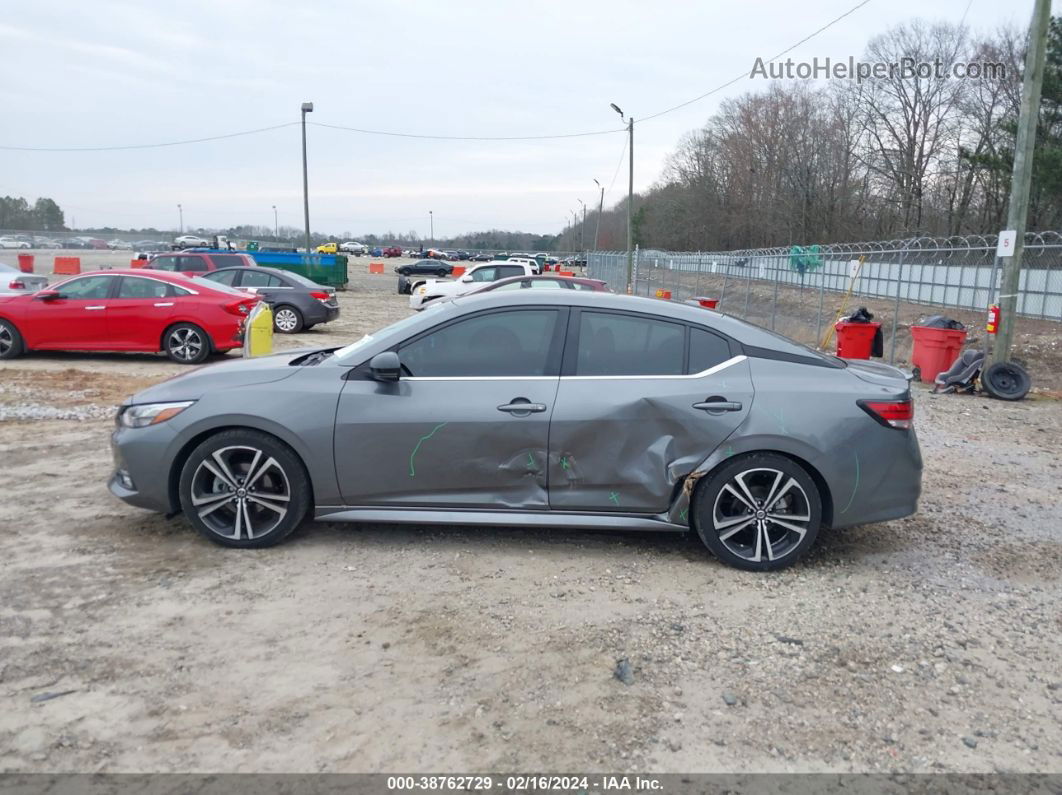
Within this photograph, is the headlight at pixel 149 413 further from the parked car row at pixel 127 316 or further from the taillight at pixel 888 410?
the parked car row at pixel 127 316

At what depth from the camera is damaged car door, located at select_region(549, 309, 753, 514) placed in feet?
15.8

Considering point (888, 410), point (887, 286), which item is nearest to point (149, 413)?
point (888, 410)

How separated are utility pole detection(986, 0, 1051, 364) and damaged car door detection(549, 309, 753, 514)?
364 inches

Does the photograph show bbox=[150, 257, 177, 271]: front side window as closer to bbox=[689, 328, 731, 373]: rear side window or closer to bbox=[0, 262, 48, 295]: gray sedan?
bbox=[0, 262, 48, 295]: gray sedan

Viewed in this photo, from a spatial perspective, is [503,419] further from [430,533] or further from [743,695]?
[743,695]

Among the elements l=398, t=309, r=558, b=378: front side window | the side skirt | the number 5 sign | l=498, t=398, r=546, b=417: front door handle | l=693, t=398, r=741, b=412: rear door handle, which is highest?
the number 5 sign

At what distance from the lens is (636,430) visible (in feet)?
15.9

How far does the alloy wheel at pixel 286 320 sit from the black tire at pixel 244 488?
44.6 ft

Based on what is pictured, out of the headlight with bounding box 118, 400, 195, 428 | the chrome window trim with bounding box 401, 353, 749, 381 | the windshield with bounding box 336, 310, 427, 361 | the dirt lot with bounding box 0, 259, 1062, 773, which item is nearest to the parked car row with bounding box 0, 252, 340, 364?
the dirt lot with bounding box 0, 259, 1062, 773

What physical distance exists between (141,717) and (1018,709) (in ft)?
11.2

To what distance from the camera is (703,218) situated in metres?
86.1

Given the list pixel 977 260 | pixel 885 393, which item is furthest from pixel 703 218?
pixel 885 393

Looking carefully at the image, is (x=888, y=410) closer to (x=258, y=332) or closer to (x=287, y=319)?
(x=258, y=332)

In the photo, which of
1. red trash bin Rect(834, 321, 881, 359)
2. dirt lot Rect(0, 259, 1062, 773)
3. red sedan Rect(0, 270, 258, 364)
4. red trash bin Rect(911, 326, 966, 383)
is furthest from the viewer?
red trash bin Rect(834, 321, 881, 359)
